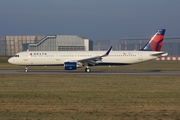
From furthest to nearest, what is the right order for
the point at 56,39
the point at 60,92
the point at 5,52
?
1. the point at 5,52
2. the point at 56,39
3. the point at 60,92

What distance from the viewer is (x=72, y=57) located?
45.1 meters

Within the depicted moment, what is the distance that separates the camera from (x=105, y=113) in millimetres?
14562

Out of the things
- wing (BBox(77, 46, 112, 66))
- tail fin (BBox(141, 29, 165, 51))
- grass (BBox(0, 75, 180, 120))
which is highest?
tail fin (BBox(141, 29, 165, 51))

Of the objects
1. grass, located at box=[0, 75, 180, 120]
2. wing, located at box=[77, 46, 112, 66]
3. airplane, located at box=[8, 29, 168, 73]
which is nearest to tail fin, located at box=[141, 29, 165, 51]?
airplane, located at box=[8, 29, 168, 73]

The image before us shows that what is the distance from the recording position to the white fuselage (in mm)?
44812

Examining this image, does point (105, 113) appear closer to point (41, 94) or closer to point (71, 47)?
→ point (41, 94)

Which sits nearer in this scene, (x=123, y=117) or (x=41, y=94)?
(x=123, y=117)

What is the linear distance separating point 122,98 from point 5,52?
114m

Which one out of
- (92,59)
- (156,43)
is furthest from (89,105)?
(156,43)

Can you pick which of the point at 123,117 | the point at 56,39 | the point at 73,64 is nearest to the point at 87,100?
the point at 123,117

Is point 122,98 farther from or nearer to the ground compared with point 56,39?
nearer to the ground

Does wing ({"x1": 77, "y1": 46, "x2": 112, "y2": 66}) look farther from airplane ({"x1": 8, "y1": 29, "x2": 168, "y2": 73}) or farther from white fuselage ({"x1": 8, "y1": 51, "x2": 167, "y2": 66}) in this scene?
white fuselage ({"x1": 8, "y1": 51, "x2": 167, "y2": 66})

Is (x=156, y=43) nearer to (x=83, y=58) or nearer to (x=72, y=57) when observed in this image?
(x=83, y=58)

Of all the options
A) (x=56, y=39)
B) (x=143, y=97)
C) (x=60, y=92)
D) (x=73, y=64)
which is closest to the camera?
(x=143, y=97)
